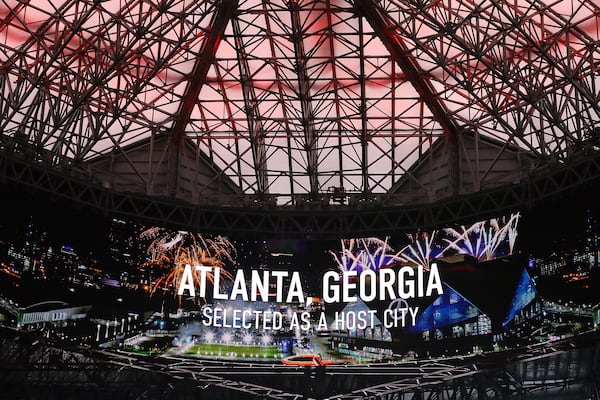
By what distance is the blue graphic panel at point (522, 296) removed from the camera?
1070 inches

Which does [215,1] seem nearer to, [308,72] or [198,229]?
[308,72]

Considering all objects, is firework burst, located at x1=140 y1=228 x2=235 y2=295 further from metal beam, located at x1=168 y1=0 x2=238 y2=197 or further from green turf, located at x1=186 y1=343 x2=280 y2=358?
green turf, located at x1=186 y1=343 x2=280 y2=358

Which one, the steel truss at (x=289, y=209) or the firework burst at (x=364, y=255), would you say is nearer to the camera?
the steel truss at (x=289, y=209)

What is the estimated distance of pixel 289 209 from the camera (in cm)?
3152

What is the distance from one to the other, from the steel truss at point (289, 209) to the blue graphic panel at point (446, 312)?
2.79 m

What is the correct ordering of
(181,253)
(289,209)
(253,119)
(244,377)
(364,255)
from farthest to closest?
(289,209) < (364,255) < (181,253) < (253,119) < (244,377)

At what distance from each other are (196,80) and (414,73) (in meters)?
7.30

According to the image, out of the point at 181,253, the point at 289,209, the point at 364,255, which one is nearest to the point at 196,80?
the point at 289,209

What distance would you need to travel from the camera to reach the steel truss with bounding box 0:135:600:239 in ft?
91.6

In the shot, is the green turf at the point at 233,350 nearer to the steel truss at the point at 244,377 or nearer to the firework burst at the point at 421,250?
the steel truss at the point at 244,377

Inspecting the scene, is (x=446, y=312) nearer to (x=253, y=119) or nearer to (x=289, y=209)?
(x=289, y=209)

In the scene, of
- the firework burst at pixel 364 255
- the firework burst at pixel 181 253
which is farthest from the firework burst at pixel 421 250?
the firework burst at pixel 181 253

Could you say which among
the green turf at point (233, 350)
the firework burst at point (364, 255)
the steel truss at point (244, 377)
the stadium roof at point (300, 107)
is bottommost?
the steel truss at point (244, 377)

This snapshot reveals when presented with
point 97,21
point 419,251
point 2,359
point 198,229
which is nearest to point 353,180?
point 419,251
